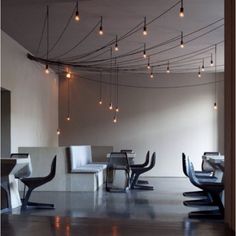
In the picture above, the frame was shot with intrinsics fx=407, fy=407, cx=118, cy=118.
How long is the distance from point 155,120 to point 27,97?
4.87 m

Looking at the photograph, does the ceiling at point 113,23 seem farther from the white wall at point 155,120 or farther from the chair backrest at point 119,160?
the white wall at point 155,120

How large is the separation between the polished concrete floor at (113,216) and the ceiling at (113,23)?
342cm

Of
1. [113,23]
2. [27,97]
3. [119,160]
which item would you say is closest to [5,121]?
[27,97]

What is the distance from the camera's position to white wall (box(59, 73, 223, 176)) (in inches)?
531

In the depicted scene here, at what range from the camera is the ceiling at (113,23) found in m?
6.96

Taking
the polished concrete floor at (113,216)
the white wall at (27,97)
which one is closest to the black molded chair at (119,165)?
the polished concrete floor at (113,216)

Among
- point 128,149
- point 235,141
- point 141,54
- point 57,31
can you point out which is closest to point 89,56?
point 141,54

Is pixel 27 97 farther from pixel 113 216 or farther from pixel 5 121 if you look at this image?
pixel 113 216

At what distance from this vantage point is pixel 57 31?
340 inches

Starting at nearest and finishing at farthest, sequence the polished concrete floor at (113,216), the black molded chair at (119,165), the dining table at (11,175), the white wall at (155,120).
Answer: the polished concrete floor at (113,216) < the dining table at (11,175) < the black molded chair at (119,165) < the white wall at (155,120)

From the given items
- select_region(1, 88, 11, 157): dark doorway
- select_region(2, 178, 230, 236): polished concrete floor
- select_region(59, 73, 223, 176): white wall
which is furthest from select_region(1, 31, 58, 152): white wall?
select_region(2, 178, 230, 236): polished concrete floor

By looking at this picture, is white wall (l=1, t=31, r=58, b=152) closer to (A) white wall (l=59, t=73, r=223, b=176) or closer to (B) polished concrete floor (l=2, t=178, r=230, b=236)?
(A) white wall (l=59, t=73, r=223, b=176)

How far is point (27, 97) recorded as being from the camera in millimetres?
10352

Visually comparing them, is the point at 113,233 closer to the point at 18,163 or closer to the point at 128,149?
the point at 18,163
